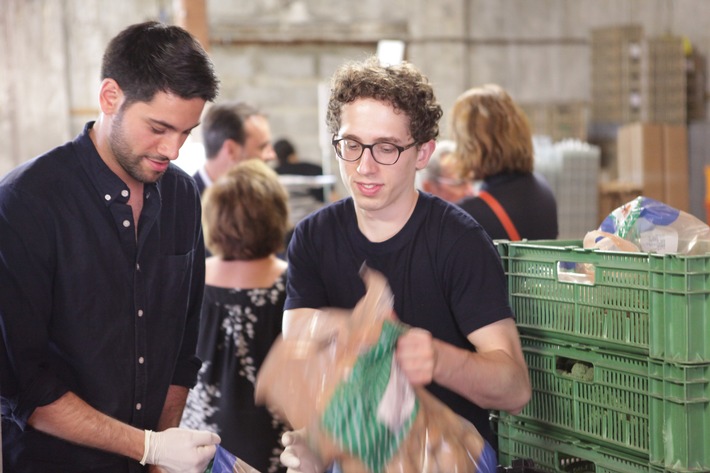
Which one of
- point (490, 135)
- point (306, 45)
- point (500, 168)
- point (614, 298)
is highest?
point (306, 45)

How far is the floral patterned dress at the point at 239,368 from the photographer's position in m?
3.10

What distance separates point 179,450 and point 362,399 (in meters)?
0.55

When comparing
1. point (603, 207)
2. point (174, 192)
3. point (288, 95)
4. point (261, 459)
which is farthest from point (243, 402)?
point (288, 95)

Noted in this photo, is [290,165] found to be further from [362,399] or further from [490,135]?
[362,399]

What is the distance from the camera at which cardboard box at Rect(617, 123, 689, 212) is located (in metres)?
9.06

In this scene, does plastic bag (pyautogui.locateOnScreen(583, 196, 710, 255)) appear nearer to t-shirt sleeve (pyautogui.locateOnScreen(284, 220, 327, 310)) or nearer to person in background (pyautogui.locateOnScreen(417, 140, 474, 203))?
t-shirt sleeve (pyautogui.locateOnScreen(284, 220, 327, 310))

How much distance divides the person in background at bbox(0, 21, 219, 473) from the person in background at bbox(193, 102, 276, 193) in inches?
85.5

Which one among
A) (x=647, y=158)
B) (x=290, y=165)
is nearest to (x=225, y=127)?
(x=290, y=165)

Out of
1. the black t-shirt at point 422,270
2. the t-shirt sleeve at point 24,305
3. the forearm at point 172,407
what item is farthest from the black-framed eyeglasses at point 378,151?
the forearm at point 172,407

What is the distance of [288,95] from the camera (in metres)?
10.5

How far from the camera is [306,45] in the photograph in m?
10.6

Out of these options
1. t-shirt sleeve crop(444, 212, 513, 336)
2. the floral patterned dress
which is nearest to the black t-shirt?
t-shirt sleeve crop(444, 212, 513, 336)

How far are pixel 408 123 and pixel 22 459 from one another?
3.84ft

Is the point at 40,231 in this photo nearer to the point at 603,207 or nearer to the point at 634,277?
the point at 634,277
